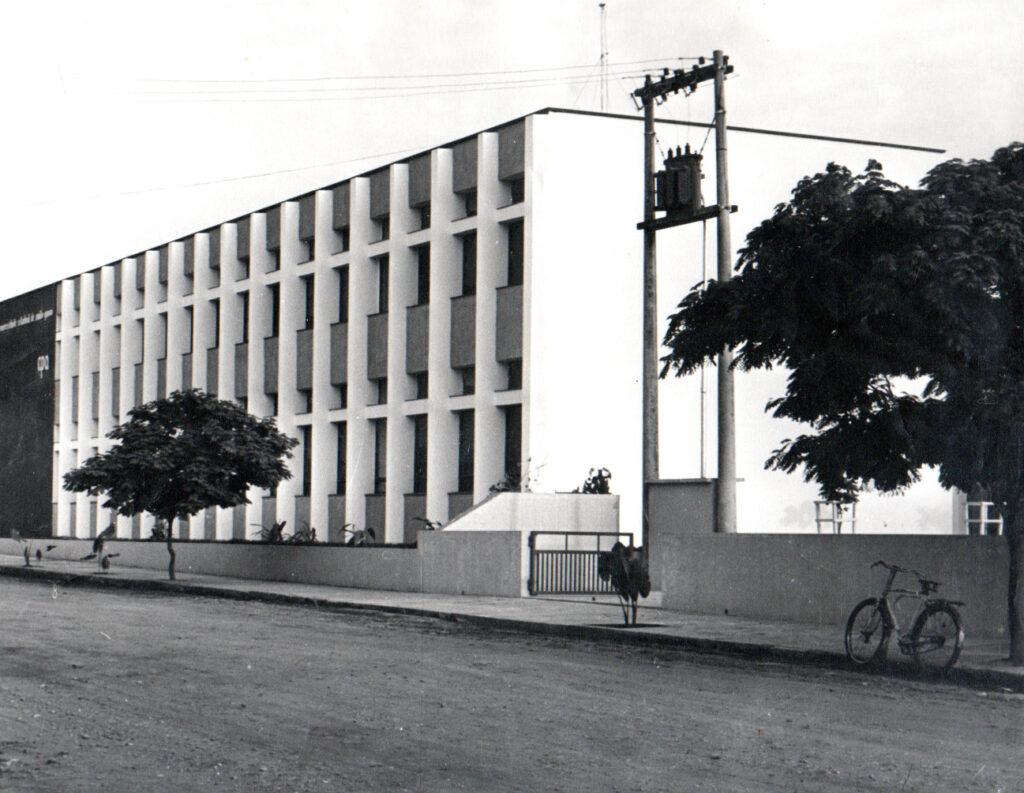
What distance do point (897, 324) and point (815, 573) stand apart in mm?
6021

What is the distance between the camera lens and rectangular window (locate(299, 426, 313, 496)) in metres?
38.8

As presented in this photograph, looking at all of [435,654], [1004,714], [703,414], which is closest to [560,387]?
[703,414]

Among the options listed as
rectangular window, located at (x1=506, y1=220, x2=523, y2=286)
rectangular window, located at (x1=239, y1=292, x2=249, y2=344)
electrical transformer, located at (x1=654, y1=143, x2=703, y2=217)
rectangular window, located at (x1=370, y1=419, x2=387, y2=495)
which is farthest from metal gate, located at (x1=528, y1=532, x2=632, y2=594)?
rectangular window, located at (x1=239, y1=292, x2=249, y2=344)

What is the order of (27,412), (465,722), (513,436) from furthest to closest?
(27,412) < (513,436) < (465,722)

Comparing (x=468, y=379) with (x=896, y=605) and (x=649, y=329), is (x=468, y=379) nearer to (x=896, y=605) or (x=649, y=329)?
(x=649, y=329)

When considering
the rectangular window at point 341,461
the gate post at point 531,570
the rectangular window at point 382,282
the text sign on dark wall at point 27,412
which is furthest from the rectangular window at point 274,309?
the text sign on dark wall at point 27,412

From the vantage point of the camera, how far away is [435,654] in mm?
15688

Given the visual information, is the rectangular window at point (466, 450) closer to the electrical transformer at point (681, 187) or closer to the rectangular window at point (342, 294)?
the rectangular window at point (342, 294)

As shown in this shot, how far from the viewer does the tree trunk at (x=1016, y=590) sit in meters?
14.6

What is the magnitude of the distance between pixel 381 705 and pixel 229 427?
22761 mm

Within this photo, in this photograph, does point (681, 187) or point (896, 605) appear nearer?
point (896, 605)

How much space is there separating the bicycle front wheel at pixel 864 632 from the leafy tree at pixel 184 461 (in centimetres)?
1937

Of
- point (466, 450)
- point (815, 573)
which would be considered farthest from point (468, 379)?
point (815, 573)

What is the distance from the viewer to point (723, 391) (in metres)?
21.6
